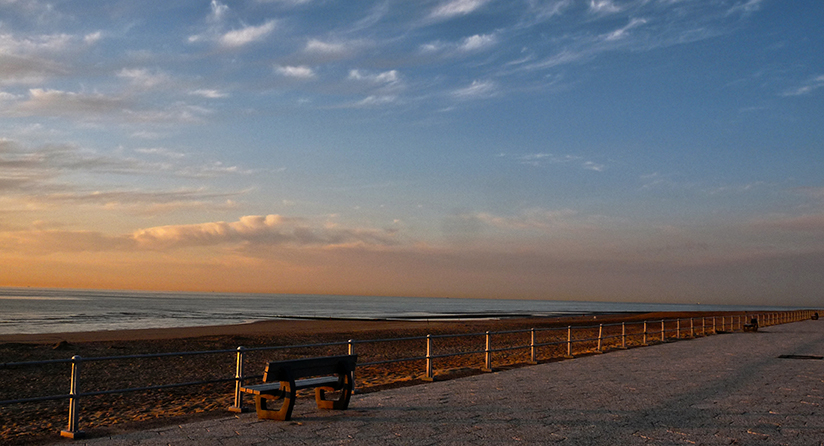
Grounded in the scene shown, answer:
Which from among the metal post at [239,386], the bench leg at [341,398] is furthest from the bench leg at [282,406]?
the bench leg at [341,398]

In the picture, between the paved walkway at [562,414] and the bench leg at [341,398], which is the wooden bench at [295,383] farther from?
the paved walkway at [562,414]

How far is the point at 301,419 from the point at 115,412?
6043 mm

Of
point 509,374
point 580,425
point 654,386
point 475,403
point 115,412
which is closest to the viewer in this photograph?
point 580,425

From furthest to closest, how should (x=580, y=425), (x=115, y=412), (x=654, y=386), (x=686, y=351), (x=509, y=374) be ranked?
(x=686, y=351)
(x=509, y=374)
(x=115, y=412)
(x=654, y=386)
(x=580, y=425)

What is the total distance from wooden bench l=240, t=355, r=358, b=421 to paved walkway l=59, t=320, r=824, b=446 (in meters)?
0.19

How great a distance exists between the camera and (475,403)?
9461 mm

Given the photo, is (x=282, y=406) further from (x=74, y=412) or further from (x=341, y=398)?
(x=74, y=412)

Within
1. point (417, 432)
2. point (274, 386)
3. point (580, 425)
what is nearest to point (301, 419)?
point (274, 386)

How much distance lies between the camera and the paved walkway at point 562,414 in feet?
22.9

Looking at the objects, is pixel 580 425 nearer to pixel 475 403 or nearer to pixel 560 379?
pixel 475 403

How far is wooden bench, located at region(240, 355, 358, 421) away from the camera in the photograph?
7945mm

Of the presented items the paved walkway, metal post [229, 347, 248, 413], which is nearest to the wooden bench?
the paved walkway

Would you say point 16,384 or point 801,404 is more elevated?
point 801,404

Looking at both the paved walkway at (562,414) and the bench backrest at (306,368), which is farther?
the bench backrest at (306,368)
